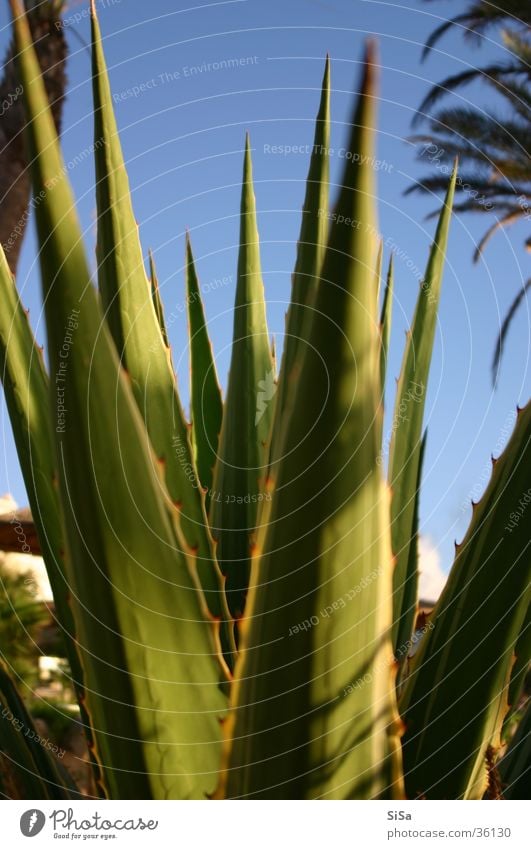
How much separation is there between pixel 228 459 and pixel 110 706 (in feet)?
1.38

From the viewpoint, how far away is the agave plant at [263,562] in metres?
0.34

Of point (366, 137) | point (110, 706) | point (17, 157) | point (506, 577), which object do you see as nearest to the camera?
point (366, 137)

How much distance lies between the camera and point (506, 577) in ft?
1.68

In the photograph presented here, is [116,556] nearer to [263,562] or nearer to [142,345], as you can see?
[263,562]

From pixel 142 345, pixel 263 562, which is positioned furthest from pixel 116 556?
pixel 142 345

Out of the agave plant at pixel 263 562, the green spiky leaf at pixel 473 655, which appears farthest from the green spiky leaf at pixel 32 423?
the green spiky leaf at pixel 473 655

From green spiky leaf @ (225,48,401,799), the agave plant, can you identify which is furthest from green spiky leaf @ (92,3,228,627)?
green spiky leaf @ (225,48,401,799)

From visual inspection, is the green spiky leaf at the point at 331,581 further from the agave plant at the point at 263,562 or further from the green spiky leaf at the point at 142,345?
the green spiky leaf at the point at 142,345

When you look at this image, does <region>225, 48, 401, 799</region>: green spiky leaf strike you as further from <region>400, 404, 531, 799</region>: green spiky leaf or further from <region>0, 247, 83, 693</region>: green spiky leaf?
<region>0, 247, 83, 693</region>: green spiky leaf

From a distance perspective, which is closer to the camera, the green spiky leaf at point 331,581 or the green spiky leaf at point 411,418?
the green spiky leaf at point 331,581

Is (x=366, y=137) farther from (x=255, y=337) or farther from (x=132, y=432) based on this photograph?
(x=255, y=337)

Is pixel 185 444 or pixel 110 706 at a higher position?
pixel 185 444

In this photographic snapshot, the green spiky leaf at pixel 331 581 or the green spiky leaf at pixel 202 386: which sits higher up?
the green spiky leaf at pixel 202 386
